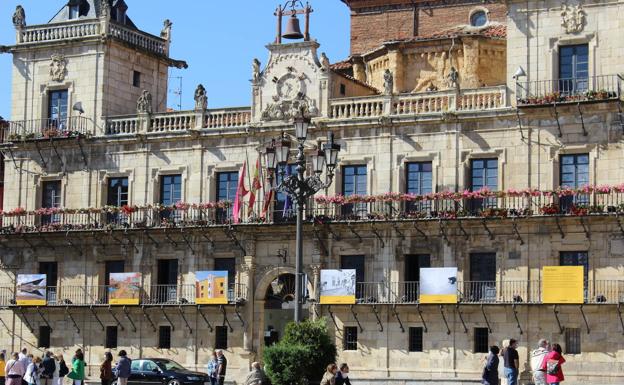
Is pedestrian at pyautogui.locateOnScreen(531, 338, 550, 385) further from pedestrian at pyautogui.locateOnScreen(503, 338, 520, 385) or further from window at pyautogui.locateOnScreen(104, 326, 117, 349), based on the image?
window at pyautogui.locateOnScreen(104, 326, 117, 349)

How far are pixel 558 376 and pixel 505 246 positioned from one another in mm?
17115

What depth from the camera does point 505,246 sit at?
5022cm

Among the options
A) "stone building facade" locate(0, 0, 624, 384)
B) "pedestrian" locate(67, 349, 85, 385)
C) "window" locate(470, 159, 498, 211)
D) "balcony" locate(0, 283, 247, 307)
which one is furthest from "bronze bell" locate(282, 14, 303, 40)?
"pedestrian" locate(67, 349, 85, 385)

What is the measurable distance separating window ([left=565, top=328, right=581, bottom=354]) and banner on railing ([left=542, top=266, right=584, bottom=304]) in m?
1.27

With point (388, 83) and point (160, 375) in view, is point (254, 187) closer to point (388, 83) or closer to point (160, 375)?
point (388, 83)

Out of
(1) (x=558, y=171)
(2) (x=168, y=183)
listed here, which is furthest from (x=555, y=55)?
(2) (x=168, y=183)

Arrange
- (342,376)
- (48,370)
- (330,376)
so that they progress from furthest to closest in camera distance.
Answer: (48,370) → (342,376) → (330,376)

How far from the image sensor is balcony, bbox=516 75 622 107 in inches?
1924

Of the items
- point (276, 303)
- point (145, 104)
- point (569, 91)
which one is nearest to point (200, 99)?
point (145, 104)

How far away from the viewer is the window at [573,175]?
1938 inches

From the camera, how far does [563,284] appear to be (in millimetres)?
48469

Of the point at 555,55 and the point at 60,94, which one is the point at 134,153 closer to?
the point at 60,94

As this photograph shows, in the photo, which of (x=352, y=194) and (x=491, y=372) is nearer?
(x=491, y=372)

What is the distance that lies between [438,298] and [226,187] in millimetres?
10551
